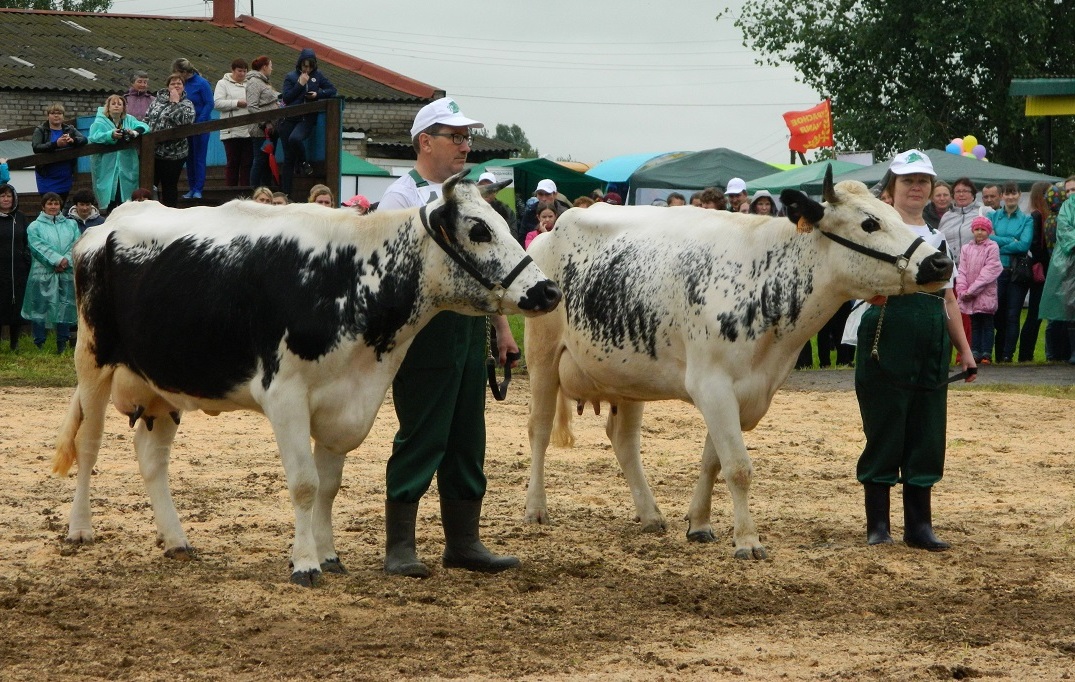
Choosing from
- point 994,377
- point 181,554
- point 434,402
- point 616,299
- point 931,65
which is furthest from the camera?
point 931,65

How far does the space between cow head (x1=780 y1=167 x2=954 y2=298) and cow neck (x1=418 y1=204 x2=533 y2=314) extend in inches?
62.6

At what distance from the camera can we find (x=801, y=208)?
714cm

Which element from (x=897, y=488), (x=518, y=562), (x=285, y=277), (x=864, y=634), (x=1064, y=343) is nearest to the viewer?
(x=864, y=634)

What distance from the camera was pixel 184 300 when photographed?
255 inches

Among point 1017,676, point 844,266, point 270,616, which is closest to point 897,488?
point 844,266

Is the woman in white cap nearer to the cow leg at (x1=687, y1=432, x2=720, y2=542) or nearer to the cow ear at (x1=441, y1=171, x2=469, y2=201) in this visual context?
the cow leg at (x1=687, y1=432, x2=720, y2=542)

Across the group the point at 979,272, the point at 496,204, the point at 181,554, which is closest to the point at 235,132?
the point at 979,272

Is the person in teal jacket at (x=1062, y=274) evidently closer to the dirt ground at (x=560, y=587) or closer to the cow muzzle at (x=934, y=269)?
the dirt ground at (x=560, y=587)

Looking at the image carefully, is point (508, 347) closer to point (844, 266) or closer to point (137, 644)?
point (844, 266)

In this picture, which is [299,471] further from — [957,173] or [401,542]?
[957,173]

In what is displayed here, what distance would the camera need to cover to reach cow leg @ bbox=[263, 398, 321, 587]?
622 centimetres

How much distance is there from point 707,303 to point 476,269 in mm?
1593

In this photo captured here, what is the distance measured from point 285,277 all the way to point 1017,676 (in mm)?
3380

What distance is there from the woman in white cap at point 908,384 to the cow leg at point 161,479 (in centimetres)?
349
